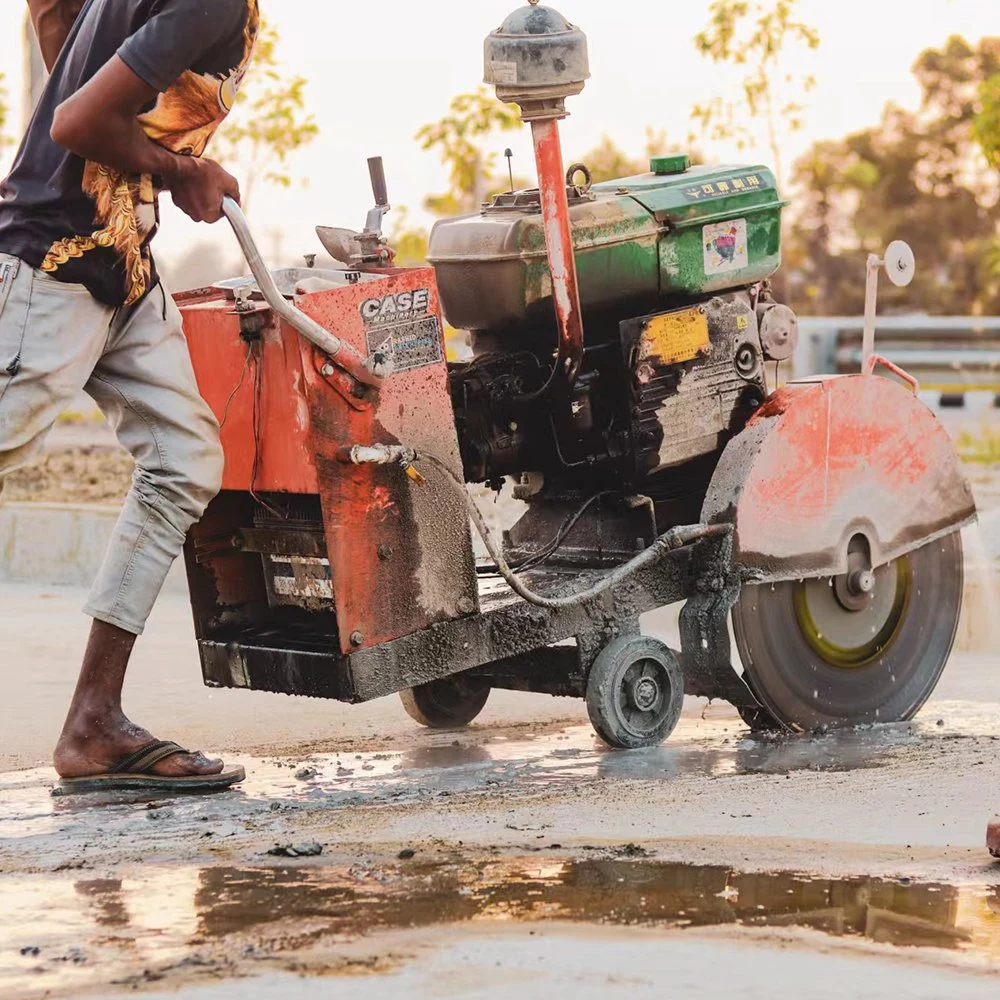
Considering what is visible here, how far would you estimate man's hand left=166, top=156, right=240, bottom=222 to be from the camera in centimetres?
433

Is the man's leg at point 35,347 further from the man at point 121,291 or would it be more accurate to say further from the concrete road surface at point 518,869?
the concrete road surface at point 518,869

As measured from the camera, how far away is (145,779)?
4504 mm

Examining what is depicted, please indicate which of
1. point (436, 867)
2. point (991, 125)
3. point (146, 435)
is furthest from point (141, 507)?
point (991, 125)

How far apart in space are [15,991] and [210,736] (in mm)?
2388

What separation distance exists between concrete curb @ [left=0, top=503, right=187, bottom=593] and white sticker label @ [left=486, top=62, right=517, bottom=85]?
3774mm

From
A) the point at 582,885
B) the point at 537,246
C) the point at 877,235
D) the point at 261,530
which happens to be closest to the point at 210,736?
the point at 261,530

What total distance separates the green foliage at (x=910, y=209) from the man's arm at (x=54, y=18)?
A: 1653cm

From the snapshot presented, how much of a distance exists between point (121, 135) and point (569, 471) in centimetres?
160

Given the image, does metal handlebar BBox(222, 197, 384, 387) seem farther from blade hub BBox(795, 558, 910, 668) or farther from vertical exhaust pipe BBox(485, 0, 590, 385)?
blade hub BBox(795, 558, 910, 668)

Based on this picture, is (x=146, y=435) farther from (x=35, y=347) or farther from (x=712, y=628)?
(x=712, y=628)

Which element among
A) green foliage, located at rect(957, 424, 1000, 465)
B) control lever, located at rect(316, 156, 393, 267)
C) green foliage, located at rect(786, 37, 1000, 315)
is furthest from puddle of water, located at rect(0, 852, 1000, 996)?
green foliage, located at rect(786, 37, 1000, 315)

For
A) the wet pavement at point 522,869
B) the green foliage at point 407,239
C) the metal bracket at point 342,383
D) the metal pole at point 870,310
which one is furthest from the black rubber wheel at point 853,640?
the green foliage at point 407,239

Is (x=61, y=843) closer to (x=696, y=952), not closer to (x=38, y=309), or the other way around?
(x=38, y=309)

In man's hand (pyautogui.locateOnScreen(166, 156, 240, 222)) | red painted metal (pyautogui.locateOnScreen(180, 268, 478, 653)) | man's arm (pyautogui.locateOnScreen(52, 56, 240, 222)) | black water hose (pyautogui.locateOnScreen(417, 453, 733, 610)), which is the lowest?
black water hose (pyautogui.locateOnScreen(417, 453, 733, 610))
